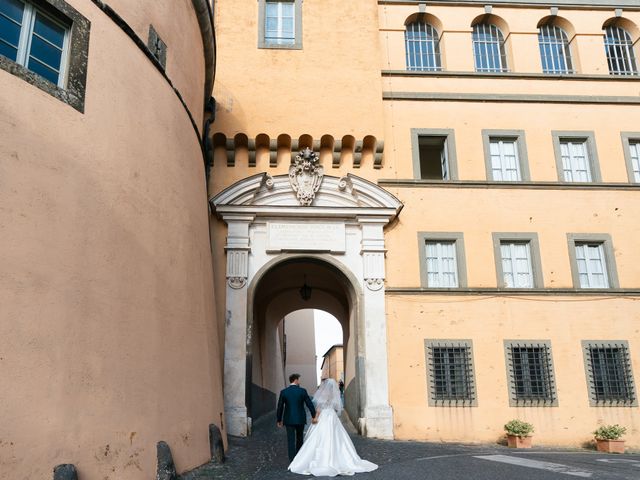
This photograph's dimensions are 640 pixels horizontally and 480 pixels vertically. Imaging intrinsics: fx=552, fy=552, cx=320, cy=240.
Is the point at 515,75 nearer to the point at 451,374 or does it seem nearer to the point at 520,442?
the point at 451,374

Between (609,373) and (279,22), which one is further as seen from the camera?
(279,22)

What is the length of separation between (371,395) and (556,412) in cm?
411

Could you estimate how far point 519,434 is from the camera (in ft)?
37.9

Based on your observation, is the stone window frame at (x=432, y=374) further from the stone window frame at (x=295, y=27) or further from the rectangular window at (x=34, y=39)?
the rectangular window at (x=34, y=39)

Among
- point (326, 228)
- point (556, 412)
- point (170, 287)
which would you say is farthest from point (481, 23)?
point (170, 287)

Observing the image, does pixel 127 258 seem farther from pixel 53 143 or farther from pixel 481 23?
pixel 481 23

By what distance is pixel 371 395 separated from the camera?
475 inches

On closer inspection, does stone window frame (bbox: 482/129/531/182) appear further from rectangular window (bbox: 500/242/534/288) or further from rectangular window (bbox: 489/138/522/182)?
rectangular window (bbox: 500/242/534/288)

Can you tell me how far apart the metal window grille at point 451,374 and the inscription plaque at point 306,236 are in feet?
10.6

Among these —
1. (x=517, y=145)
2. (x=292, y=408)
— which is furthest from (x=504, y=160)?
(x=292, y=408)

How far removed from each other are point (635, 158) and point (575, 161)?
1668 mm

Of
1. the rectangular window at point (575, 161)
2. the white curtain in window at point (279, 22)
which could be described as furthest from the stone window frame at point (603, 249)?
the white curtain in window at point (279, 22)

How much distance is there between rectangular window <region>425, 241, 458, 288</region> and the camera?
13.1 meters

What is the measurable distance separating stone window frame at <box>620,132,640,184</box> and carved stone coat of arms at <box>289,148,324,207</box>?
7846mm
